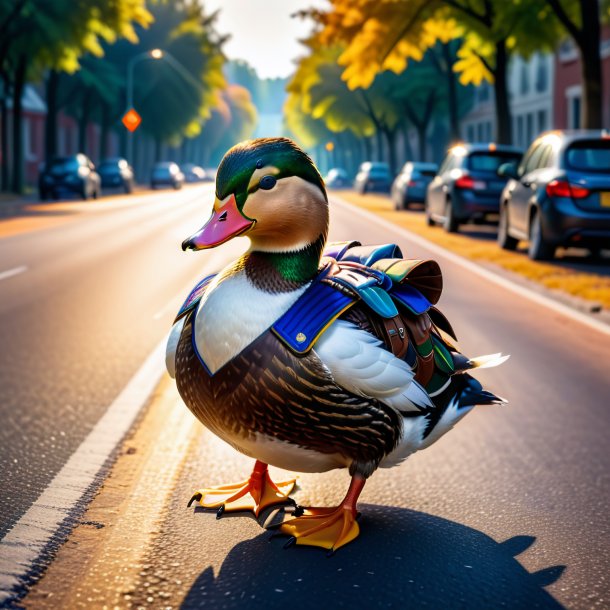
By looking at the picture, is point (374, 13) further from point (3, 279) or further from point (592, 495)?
point (592, 495)

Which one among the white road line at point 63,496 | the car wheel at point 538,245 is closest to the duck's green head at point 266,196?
the white road line at point 63,496

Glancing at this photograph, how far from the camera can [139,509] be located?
13.1 ft

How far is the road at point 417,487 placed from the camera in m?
3.19

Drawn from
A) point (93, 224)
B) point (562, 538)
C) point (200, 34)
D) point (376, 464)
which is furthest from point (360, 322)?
point (200, 34)

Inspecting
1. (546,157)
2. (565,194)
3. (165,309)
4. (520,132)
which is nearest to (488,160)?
(546,157)

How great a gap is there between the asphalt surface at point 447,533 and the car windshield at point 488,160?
601 inches

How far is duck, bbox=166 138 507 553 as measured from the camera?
276cm

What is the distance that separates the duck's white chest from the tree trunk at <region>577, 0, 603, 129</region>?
18.9 m

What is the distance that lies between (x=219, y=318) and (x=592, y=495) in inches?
90.3

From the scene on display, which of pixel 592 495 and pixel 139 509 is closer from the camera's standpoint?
pixel 139 509

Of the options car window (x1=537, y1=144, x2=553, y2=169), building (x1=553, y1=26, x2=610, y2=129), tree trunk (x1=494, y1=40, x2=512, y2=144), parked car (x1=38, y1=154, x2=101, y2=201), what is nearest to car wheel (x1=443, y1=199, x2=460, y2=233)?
car window (x1=537, y1=144, x2=553, y2=169)

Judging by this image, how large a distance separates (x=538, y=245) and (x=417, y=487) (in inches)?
431

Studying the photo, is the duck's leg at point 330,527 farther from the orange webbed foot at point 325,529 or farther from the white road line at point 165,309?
the white road line at point 165,309

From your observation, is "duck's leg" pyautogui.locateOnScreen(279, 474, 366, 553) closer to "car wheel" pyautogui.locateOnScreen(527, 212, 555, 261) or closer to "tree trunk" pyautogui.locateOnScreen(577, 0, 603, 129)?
"car wheel" pyautogui.locateOnScreen(527, 212, 555, 261)
